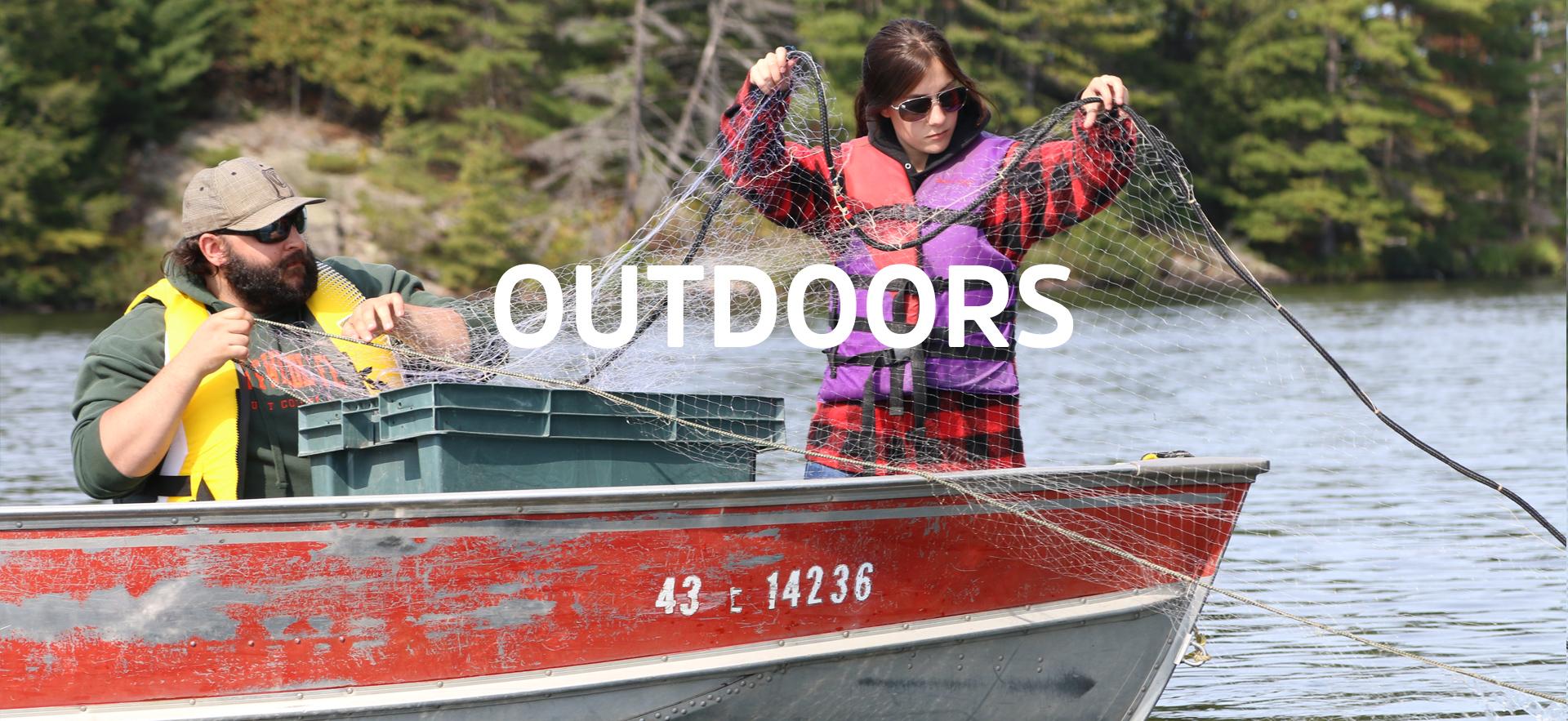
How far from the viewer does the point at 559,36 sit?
41469 millimetres

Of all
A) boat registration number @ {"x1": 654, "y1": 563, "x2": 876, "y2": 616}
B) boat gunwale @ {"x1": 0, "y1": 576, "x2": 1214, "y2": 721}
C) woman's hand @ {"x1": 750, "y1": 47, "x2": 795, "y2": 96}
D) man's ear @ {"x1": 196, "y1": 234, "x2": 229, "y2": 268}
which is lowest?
boat gunwale @ {"x1": 0, "y1": 576, "x2": 1214, "y2": 721}

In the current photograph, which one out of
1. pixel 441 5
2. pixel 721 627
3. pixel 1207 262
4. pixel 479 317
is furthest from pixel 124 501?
pixel 441 5

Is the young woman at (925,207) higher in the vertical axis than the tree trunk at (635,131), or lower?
lower

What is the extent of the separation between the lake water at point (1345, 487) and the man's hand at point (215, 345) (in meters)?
1.83

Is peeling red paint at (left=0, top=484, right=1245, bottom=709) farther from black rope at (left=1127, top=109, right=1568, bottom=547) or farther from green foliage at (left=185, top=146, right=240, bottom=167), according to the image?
green foliage at (left=185, top=146, right=240, bottom=167)

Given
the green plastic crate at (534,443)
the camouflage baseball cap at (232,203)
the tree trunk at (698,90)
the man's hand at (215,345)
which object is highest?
the tree trunk at (698,90)

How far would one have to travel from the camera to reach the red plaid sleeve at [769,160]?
534 cm

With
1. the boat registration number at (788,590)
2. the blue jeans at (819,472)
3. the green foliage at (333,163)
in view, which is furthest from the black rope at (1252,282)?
the green foliage at (333,163)

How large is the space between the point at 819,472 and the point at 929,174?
99 cm

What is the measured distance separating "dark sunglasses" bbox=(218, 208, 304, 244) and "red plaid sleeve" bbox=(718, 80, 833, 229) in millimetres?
1361

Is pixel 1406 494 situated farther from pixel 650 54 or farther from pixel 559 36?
pixel 559 36

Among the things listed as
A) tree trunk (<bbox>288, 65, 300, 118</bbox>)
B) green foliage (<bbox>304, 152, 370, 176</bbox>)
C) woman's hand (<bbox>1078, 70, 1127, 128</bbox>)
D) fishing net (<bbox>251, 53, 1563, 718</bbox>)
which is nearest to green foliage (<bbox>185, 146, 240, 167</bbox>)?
green foliage (<bbox>304, 152, 370, 176</bbox>)

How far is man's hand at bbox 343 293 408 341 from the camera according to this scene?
5.12 m

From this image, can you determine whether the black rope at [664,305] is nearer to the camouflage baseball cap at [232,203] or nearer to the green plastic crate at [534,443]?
the green plastic crate at [534,443]
